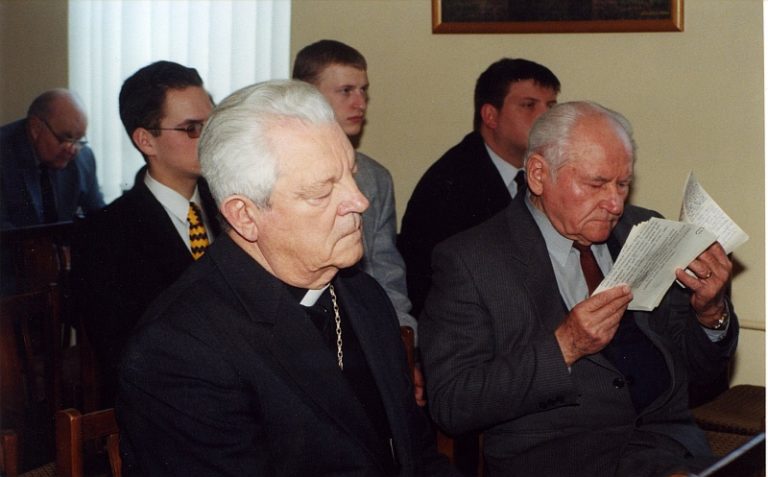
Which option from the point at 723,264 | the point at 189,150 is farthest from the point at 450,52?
the point at 723,264

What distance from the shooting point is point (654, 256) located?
2.75 meters

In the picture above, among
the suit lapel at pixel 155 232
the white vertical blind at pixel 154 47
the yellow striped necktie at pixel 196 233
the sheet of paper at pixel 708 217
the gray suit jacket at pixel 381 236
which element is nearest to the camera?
the sheet of paper at pixel 708 217

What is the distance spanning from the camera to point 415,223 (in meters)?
4.41

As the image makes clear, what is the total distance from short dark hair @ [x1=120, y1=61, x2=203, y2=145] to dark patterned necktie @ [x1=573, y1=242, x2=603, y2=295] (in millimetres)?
1520

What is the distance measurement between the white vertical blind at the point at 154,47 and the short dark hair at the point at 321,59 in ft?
4.44

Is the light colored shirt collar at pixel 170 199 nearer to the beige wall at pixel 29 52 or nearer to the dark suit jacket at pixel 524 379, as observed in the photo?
the dark suit jacket at pixel 524 379

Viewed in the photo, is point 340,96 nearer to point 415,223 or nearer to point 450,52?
point 415,223

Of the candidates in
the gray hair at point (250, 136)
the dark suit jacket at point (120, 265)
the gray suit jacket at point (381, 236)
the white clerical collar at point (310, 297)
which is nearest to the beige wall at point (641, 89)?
the gray suit jacket at point (381, 236)

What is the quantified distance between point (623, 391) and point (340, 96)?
2133 mm

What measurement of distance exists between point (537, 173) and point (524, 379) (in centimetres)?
66

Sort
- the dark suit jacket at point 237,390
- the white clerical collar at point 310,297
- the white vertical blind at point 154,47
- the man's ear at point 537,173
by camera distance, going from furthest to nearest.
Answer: the white vertical blind at point 154,47
the man's ear at point 537,173
the white clerical collar at point 310,297
the dark suit jacket at point 237,390

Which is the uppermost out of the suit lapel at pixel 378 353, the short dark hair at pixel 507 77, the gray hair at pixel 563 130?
the short dark hair at pixel 507 77

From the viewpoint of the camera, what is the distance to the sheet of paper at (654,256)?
269cm

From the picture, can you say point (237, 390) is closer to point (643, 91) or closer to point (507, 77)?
point (507, 77)
